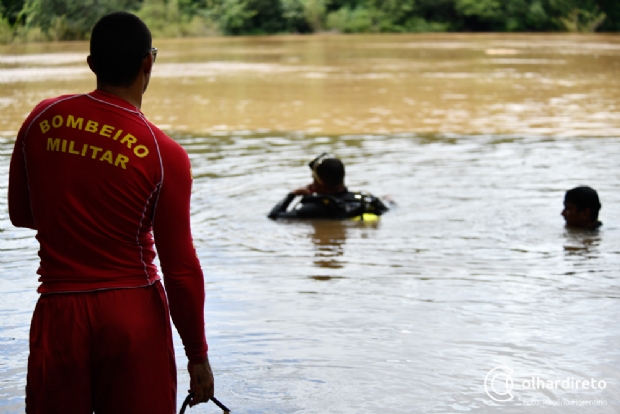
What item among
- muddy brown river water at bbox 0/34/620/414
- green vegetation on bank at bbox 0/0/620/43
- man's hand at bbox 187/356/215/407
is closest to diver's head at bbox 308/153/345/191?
muddy brown river water at bbox 0/34/620/414

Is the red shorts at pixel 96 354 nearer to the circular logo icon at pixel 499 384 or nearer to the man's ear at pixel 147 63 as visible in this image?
the man's ear at pixel 147 63

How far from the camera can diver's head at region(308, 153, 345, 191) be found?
9.43 metres

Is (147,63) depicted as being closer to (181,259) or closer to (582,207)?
(181,259)

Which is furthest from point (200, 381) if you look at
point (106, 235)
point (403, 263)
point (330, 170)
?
point (330, 170)

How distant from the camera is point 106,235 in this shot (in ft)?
9.03

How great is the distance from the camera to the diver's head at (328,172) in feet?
30.9

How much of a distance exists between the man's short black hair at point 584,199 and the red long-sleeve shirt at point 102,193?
21.4 ft

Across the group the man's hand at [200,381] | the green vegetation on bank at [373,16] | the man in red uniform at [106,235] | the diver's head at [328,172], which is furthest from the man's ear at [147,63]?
the green vegetation on bank at [373,16]

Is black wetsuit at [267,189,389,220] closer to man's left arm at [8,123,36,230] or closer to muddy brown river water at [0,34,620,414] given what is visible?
muddy brown river water at [0,34,620,414]

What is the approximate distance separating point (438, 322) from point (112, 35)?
3647mm

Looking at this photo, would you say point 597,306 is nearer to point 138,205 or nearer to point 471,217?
point 471,217

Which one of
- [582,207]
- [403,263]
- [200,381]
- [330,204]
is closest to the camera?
[200,381]

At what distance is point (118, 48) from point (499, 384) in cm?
286

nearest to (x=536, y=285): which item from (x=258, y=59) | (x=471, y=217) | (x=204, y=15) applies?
(x=471, y=217)
